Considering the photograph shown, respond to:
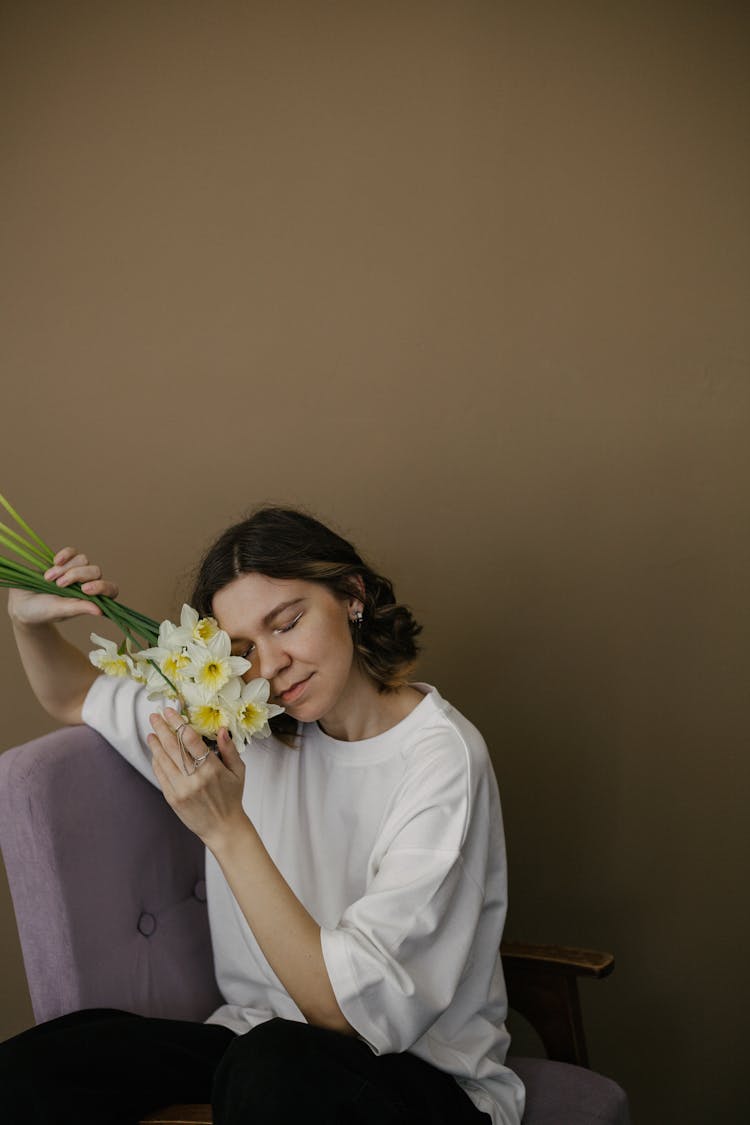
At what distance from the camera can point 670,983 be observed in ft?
7.41

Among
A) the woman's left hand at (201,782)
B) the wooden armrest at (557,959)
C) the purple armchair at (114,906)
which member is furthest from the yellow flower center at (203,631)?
the wooden armrest at (557,959)

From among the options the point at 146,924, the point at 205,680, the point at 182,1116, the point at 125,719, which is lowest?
the point at 182,1116

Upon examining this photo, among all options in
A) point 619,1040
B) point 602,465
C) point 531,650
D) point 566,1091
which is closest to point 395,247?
point 602,465

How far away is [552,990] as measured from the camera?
1.84 meters

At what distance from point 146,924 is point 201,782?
0.46 metres

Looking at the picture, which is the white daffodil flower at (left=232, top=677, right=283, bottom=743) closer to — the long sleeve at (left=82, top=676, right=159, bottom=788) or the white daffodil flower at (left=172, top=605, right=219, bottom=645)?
the white daffodil flower at (left=172, top=605, right=219, bottom=645)

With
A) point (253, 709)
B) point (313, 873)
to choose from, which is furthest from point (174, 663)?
point (313, 873)

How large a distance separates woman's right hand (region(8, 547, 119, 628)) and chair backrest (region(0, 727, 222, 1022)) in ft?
0.64

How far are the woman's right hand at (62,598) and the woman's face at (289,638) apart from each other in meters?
0.20

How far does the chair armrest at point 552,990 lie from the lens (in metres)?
1.81

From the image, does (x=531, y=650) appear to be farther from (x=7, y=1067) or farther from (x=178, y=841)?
(x=7, y=1067)

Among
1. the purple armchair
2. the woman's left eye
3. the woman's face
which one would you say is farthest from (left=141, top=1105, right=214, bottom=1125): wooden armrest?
Answer: the woman's left eye

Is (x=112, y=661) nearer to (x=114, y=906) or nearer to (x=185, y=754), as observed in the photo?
(x=185, y=754)

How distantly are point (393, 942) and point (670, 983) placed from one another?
1.12 m
